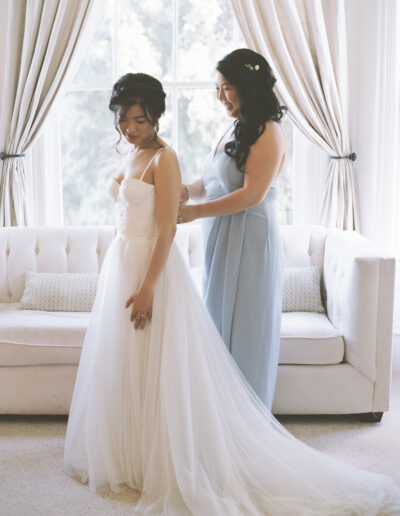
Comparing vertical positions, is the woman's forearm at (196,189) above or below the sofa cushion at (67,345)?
above

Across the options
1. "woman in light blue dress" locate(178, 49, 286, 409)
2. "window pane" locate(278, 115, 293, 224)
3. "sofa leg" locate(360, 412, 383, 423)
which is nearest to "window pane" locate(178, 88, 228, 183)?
"window pane" locate(278, 115, 293, 224)

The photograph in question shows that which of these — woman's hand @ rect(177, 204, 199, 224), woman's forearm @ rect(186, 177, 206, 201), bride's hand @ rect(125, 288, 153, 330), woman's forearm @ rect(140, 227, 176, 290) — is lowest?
bride's hand @ rect(125, 288, 153, 330)

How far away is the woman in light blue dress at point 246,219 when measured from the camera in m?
2.29

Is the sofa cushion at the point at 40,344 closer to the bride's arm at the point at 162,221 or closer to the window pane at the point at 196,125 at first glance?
the bride's arm at the point at 162,221

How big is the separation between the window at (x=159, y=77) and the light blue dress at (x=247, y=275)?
172 cm

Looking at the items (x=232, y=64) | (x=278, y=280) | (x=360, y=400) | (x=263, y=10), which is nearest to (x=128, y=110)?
(x=232, y=64)

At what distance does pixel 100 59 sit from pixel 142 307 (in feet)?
8.18

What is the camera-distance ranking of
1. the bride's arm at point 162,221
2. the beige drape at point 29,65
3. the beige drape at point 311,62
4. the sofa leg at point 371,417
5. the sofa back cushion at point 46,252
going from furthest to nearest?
the beige drape at point 29,65 < the beige drape at point 311,62 < the sofa back cushion at point 46,252 < the sofa leg at point 371,417 < the bride's arm at point 162,221


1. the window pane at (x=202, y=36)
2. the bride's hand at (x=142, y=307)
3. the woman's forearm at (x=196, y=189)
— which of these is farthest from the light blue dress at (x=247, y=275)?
the window pane at (x=202, y=36)

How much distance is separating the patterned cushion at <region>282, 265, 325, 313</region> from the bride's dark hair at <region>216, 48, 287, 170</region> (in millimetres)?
1111

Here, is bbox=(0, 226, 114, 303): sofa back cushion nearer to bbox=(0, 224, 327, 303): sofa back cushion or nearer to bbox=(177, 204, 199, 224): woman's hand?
bbox=(0, 224, 327, 303): sofa back cushion

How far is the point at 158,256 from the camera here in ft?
7.02

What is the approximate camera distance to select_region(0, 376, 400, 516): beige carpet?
217 centimetres

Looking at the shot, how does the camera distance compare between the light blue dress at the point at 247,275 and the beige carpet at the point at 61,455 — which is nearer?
the beige carpet at the point at 61,455
